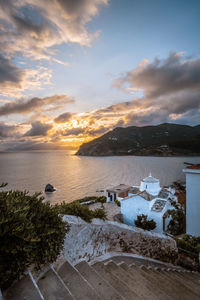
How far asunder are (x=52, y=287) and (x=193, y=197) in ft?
26.9

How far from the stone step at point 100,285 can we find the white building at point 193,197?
6.87 m

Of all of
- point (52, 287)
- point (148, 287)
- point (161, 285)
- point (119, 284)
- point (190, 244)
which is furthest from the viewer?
point (190, 244)

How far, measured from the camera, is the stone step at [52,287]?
2588 mm

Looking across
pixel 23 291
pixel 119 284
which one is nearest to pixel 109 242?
pixel 119 284

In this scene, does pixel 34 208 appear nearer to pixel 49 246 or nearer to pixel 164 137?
pixel 49 246

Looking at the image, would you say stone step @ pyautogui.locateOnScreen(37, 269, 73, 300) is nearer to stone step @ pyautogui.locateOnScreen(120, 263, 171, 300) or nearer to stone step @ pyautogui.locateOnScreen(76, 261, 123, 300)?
stone step @ pyautogui.locateOnScreen(76, 261, 123, 300)

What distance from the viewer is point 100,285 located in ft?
11.6

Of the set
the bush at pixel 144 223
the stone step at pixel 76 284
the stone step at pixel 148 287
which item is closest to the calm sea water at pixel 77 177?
the bush at pixel 144 223

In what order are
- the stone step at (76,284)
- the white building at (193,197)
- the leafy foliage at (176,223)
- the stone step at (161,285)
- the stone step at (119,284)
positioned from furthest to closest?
1. the leafy foliage at (176,223)
2. the white building at (193,197)
3. the stone step at (161,285)
4. the stone step at (119,284)
5. the stone step at (76,284)

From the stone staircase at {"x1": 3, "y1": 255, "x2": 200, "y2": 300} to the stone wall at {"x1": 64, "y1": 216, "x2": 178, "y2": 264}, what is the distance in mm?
759

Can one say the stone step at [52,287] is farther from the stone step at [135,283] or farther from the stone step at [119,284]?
the stone step at [135,283]

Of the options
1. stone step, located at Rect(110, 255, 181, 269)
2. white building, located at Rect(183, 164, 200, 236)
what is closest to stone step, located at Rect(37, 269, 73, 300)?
stone step, located at Rect(110, 255, 181, 269)

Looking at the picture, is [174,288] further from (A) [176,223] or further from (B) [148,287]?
(A) [176,223]

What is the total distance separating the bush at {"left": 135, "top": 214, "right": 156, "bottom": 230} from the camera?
16.6 m
